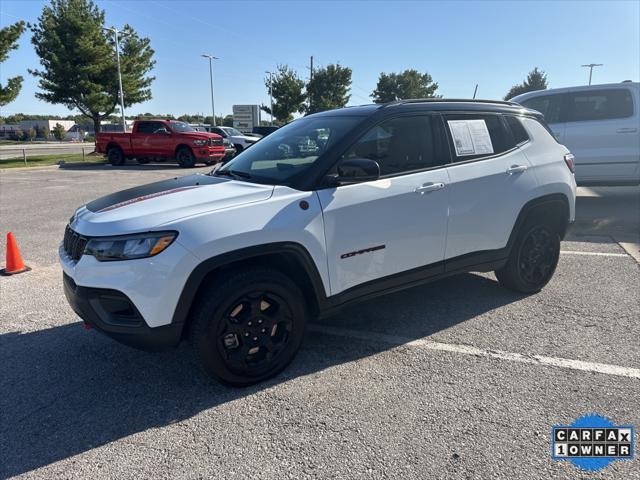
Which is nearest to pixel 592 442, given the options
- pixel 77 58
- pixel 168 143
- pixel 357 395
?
pixel 357 395

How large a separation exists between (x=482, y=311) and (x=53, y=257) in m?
5.35

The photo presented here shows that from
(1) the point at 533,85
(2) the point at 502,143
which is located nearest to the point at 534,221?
(2) the point at 502,143

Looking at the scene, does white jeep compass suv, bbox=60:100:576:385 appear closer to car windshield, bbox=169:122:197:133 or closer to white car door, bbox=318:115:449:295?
white car door, bbox=318:115:449:295

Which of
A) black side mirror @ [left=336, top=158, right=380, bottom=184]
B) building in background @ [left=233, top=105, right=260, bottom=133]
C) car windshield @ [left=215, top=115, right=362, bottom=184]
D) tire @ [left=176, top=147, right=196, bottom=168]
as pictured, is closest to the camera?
black side mirror @ [left=336, top=158, right=380, bottom=184]

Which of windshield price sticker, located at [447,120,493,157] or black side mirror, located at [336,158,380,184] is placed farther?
windshield price sticker, located at [447,120,493,157]

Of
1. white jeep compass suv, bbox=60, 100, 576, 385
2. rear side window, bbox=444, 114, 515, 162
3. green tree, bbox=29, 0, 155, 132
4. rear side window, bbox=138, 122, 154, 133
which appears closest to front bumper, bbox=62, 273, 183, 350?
white jeep compass suv, bbox=60, 100, 576, 385

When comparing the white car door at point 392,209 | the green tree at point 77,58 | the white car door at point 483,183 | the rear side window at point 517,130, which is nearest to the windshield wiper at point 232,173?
the white car door at point 392,209

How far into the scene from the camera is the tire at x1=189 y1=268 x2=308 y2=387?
2.73 metres

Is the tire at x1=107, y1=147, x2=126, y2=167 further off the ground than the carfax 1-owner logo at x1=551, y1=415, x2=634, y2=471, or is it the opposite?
the tire at x1=107, y1=147, x2=126, y2=167

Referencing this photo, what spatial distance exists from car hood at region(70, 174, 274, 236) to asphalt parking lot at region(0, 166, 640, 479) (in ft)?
3.65

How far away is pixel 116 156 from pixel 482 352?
20.7m

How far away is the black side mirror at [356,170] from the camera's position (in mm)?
2971

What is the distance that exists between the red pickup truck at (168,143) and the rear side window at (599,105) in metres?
14.1

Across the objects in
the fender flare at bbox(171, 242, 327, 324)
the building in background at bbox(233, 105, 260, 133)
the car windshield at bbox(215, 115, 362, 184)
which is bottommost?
the fender flare at bbox(171, 242, 327, 324)
